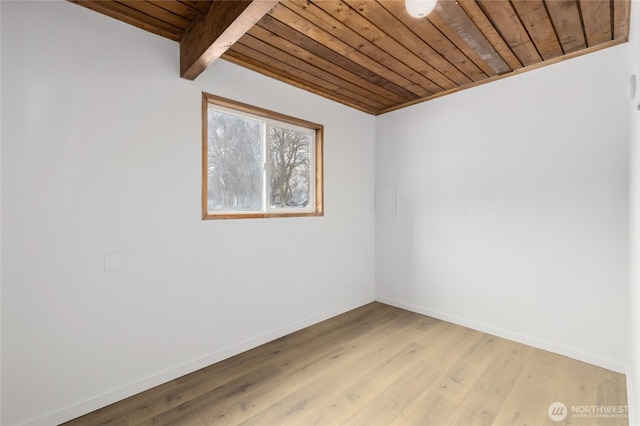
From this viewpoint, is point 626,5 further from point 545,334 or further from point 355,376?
point 355,376

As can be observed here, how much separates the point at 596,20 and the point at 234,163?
2791 millimetres

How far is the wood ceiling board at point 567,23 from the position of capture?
1784 mm

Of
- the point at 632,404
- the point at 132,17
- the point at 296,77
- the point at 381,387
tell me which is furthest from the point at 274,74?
the point at 632,404

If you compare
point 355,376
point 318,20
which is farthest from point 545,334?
point 318,20

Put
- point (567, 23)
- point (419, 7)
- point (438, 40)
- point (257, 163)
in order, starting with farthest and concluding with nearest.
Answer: point (257, 163), point (438, 40), point (567, 23), point (419, 7)

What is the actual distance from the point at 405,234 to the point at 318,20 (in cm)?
246

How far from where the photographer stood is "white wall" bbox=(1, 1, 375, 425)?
62.8 inches

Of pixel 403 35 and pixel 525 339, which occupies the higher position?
pixel 403 35

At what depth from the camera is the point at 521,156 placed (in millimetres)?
2643

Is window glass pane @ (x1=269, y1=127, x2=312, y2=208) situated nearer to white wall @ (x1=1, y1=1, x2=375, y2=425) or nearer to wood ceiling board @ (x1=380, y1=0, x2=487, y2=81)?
white wall @ (x1=1, y1=1, x2=375, y2=425)

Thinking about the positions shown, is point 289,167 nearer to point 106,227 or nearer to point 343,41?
point 343,41

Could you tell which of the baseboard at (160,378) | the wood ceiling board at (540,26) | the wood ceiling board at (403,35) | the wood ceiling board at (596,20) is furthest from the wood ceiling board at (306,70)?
the baseboard at (160,378)

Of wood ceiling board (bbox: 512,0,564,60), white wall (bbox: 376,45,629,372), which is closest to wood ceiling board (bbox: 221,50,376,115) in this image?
white wall (bbox: 376,45,629,372)

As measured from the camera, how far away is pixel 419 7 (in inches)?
68.3
